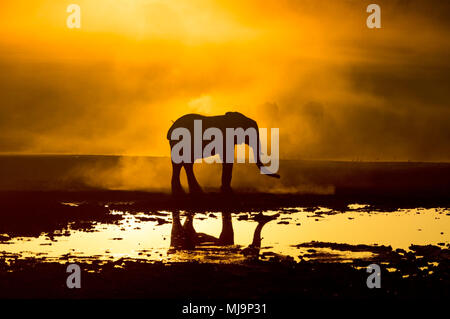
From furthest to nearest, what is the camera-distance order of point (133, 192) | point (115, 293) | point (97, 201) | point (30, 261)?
1. point (133, 192)
2. point (97, 201)
3. point (30, 261)
4. point (115, 293)

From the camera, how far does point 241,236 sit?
75.3 feet

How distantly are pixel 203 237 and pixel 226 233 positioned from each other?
1.25 meters

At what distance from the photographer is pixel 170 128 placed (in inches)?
1438

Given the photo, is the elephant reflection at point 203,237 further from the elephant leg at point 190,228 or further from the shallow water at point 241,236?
the shallow water at point 241,236

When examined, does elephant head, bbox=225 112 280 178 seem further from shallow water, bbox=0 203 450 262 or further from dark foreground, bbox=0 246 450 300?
dark foreground, bbox=0 246 450 300

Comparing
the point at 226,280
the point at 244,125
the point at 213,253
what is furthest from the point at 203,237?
the point at 244,125

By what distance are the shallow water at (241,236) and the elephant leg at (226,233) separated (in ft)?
0.68

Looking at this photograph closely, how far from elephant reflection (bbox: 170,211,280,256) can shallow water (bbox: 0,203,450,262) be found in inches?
8.1

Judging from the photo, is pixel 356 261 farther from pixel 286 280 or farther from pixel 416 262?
pixel 286 280

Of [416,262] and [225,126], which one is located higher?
[225,126]

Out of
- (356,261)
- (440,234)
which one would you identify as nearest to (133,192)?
(440,234)

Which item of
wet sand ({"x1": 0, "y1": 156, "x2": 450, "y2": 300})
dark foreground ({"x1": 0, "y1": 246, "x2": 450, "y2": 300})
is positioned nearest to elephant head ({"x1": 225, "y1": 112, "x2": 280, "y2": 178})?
wet sand ({"x1": 0, "y1": 156, "x2": 450, "y2": 300})
